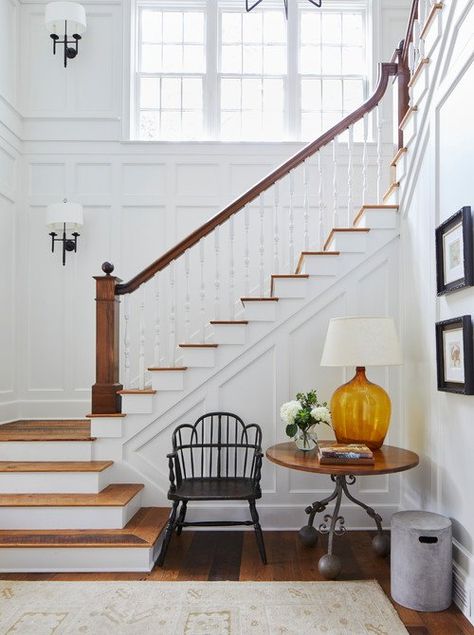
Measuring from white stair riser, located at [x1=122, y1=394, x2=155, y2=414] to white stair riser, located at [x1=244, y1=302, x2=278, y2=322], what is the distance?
0.89 meters

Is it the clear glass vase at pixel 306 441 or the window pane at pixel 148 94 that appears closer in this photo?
the clear glass vase at pixel 306 441

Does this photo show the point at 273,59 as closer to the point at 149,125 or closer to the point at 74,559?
the point at 149,125

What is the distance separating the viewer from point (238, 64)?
561cm

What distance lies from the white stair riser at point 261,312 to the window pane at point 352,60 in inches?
121

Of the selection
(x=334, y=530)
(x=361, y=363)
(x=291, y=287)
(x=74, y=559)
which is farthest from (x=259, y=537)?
(x=291, y=287)

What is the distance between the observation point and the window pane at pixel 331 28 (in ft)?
18.4

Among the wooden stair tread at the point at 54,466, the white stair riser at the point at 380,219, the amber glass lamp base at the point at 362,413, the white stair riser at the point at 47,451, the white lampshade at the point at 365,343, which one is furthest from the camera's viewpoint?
the white stair riser at the point at 380,219

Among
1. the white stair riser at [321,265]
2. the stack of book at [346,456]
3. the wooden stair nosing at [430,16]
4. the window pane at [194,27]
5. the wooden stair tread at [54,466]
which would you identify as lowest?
the wooden stair tread at [54,466]

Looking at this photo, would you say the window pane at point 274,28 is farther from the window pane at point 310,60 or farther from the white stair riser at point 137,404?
the white stair riser at point 137,404

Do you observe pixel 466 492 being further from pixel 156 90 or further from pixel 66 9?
pixel 66 9

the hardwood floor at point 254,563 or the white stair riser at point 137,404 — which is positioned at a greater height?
the white stair riser at point 137,404

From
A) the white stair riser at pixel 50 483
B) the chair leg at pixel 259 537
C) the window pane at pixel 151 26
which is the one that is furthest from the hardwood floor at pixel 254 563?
the window pane at pixel 151 26

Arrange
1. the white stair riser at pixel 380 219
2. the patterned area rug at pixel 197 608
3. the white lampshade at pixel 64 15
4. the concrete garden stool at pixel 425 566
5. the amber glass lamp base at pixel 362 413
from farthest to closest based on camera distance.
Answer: the white lampshade at pixel 64 15
the white stair riser at pixel 380 219
the amber glass lamp base at pixel 362 413
the concrete garden stool at pixel 425 566
the patterned area rug at pixel 197 608

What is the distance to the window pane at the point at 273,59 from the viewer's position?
560cm
